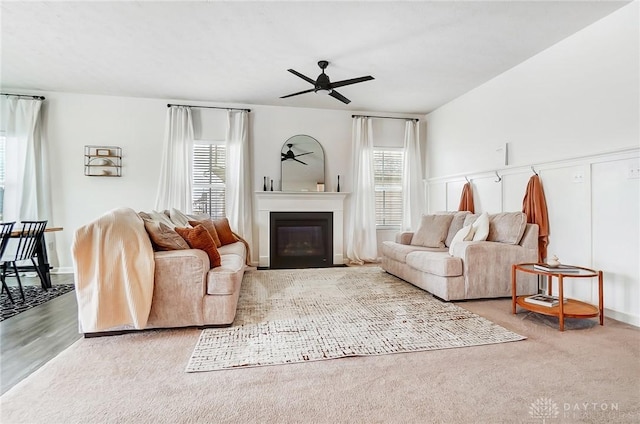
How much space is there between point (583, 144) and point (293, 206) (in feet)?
12.4

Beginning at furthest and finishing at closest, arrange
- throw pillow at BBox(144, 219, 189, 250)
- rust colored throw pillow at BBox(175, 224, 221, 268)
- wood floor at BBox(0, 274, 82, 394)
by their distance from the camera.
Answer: rust colored throw pillow at BBox(175, 224, 221, 268)
throw pillow at BBox(144, 219, 189, 250)
wood floor at BBox(0, 274, 82, 394)

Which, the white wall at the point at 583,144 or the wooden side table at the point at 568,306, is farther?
the white wall at the point at 583,144

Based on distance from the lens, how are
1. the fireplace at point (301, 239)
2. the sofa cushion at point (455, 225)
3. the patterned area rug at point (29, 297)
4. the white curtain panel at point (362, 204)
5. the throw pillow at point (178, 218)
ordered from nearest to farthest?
the patterned area rug at point (29, 297) < the throw pillow at point (178, 218) < the sofa cushion at point (455, 225) < the fireplace at point (301, 239) < the white curtain panel at point (362, 204)

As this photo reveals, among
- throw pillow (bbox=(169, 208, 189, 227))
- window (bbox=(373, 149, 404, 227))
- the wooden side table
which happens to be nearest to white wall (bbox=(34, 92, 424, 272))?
throw pillow (bbox=(169, 208, 189, 227))

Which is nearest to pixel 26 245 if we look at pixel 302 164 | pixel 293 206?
pixel 293 206

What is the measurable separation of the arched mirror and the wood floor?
10.8 feet

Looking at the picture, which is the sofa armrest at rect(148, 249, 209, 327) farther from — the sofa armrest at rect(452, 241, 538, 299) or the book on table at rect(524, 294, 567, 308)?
the book on table at rect(524, 294, 567, 308)

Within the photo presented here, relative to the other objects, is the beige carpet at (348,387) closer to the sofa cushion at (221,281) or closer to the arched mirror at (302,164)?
the sofa cushion at (221,281)

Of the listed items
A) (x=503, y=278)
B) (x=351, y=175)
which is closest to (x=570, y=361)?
(x=503, y=278)

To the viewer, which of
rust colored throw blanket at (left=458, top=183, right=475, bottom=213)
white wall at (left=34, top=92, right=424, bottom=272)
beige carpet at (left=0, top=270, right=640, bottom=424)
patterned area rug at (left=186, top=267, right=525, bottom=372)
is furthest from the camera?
white wall at (left=34, top=92, right=424, bottom=272)

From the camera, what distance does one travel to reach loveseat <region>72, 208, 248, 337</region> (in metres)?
2.29

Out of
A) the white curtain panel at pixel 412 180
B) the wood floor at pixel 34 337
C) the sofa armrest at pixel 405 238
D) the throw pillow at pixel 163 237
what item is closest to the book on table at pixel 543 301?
the sofa armrest at pixel 405 238

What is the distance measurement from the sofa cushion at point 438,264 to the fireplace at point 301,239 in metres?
2.04

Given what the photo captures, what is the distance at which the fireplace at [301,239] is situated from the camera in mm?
5211
